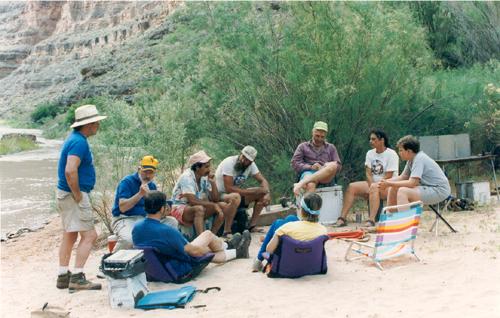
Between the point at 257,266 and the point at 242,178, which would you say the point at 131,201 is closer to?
the point at 257,266

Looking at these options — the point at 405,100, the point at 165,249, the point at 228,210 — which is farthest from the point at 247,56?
the point at 165,249

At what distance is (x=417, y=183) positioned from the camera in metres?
6.61

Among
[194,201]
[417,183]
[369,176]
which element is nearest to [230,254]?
[194,201]

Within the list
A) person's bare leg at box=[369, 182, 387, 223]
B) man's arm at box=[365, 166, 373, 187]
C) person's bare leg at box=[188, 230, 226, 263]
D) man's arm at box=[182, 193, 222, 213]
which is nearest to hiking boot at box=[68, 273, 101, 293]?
person's bare leg at box=[188, 230, 226, 263]

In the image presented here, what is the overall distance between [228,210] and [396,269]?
219 cm

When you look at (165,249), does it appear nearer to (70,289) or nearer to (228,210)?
(70,289)

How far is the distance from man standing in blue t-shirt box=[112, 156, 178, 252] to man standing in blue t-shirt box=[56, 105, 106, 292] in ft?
1.39

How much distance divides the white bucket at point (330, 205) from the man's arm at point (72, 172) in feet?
10.3

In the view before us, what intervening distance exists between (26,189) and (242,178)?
12.5 meters

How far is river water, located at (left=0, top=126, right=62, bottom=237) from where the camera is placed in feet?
42.7

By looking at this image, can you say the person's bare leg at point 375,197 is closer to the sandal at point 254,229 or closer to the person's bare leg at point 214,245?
the sandal at point 254,229

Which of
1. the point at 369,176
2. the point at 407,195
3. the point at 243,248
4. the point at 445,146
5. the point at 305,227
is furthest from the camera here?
the point at 445,146

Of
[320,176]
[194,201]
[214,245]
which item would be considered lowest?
[214,245]

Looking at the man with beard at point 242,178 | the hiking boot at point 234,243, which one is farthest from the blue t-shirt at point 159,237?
the man with beard at point 242,178
